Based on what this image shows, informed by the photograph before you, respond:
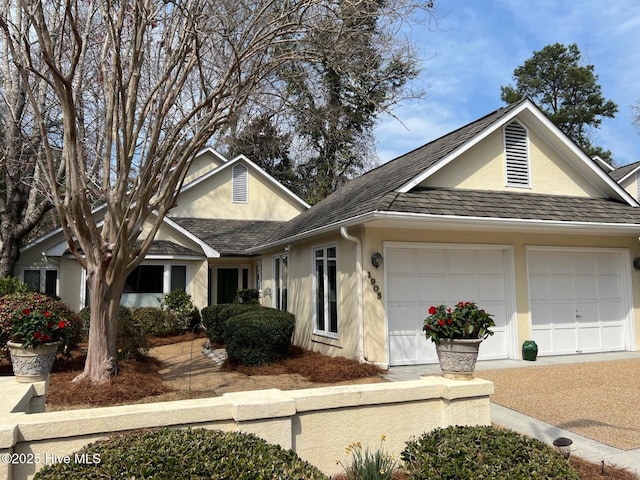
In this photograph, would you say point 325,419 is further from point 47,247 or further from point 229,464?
point 47,247

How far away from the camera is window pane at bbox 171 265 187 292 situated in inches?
693

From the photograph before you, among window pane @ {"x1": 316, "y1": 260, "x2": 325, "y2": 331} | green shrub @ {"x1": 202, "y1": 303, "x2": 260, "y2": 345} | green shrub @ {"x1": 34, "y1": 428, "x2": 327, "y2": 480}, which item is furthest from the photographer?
green shrub @ {"x1": 202, "y1": 303, "x2": 260, "y2": 345}

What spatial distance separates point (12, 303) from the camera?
30.3ft

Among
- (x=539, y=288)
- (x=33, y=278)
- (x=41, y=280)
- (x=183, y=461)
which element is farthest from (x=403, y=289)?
(x=33, y=278)

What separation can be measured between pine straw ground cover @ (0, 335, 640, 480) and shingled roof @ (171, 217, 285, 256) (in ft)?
26.3

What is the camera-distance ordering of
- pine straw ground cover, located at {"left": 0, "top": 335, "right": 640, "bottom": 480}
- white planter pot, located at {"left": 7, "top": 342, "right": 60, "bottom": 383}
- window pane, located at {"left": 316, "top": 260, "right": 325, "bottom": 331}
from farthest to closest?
1. window pane, located at {"left": 316, "top": 260, "right": 325, "bottom": 331}
2. white planter pot, located at {"left": 7, "top": 342, "right": 60, "bottom": 383}
3. pine straw ground cover, located at {"left": 0, "top": 335, "right": 640, "bottom": 480}

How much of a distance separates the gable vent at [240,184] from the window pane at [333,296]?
11634 mm

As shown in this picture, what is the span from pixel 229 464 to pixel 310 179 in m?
29.3

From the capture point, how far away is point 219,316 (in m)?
12.8

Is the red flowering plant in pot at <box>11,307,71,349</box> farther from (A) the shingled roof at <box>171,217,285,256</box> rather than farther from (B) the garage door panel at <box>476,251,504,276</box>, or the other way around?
(A) the shingled roof at <box>171,217,285,256</box>

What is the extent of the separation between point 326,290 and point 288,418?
7330 millimetres

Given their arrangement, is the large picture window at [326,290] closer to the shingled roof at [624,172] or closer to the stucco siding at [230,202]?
the stucco siding at [230,202]

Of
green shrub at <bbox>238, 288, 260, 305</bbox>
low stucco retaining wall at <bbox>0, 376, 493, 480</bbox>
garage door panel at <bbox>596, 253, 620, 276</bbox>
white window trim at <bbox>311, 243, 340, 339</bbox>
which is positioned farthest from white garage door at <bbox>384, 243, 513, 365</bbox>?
green shrub at <bbox>238, 288, 260, 305</bbox>

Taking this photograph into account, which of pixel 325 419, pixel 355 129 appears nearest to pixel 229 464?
pixel 325 419
